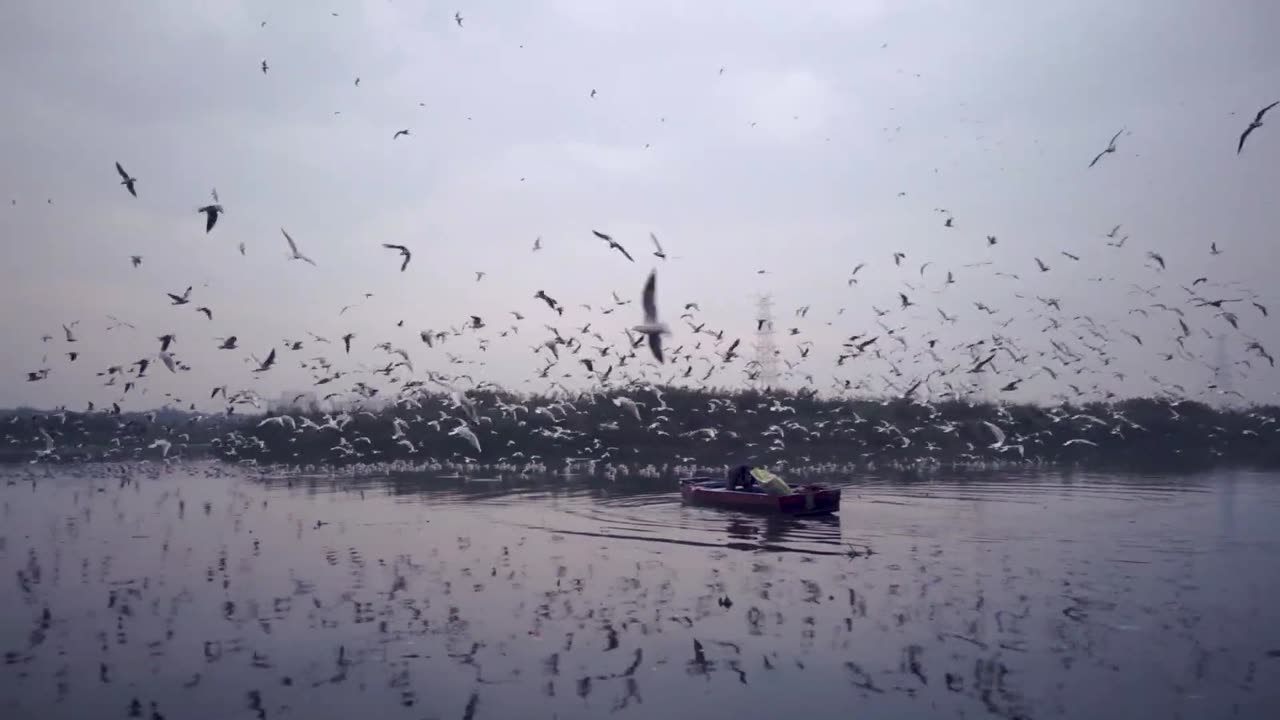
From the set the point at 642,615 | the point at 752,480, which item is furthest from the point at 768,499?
the point at 642,615

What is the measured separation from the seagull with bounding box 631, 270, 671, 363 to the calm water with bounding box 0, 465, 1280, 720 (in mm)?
3634

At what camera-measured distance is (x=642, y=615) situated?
1269cm

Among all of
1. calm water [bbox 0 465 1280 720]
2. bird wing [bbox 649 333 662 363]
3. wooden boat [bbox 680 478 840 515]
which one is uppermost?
bird wing [bbox 649 333 662 363]

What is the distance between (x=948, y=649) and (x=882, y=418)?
121ft

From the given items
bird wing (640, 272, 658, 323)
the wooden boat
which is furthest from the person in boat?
bird wing (640, 272, 658, 323)

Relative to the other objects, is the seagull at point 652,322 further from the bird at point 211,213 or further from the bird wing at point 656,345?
the bird at point 211,213

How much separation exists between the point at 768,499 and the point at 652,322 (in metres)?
13.2

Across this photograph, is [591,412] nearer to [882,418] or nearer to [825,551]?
[882,418]

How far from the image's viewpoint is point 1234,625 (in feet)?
40.1

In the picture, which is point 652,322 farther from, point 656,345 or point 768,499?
point 768,499

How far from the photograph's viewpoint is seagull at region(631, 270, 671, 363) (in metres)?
11.4

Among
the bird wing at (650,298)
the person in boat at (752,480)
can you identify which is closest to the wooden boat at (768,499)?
the person in boat at (752,480)

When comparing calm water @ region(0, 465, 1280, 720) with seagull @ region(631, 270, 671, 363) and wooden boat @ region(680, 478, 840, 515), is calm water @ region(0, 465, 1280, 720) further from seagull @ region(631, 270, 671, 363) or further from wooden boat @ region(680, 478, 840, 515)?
seagull @ region(631, 270, 671, 363)

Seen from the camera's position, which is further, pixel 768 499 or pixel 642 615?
pixel 768 499
